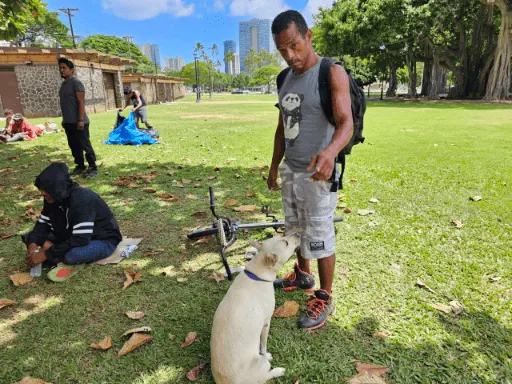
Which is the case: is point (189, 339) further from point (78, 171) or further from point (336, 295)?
point (78, 171)

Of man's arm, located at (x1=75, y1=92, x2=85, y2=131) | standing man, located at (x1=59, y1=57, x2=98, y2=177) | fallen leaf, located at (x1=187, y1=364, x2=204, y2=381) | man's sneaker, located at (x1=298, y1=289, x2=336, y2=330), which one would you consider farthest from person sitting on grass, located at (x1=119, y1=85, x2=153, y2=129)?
fallen leaf, located at (x1=187, y1=364, x2=204, y2=381)

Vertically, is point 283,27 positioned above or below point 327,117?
above

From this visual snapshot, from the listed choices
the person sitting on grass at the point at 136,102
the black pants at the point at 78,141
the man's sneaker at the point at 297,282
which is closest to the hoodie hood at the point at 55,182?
the man's sneaker at the point at 297,282

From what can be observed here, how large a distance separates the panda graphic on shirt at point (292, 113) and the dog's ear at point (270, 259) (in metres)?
0.88

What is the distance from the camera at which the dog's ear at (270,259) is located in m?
2.13

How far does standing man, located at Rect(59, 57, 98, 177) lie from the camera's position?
245 inches

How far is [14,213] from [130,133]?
564cm

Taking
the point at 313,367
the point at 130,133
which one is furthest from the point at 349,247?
the point at 130,133

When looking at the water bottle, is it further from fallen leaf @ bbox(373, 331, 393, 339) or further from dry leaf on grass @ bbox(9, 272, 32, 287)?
fallen leaf @ bbox(373, 331, 393, 339)

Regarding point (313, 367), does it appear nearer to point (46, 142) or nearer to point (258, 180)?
point (258, 180)

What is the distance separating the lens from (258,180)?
6.04 metres

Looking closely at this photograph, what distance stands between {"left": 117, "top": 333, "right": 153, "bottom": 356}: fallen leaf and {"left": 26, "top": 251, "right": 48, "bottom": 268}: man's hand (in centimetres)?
148

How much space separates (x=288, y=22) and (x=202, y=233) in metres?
2.38

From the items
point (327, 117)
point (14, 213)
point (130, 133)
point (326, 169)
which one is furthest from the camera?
point (130, 133)
